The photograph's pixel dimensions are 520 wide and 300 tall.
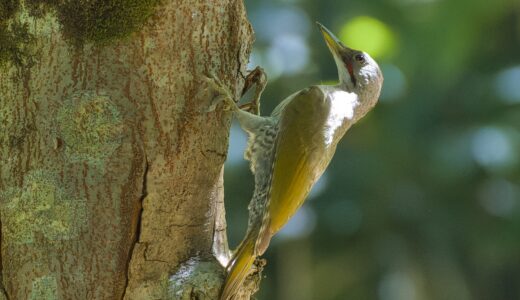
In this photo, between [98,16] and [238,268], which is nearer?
[98,16]

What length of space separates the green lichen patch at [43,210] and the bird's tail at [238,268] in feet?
1.51

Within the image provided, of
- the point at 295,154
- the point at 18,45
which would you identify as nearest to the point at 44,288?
the point at 18,45

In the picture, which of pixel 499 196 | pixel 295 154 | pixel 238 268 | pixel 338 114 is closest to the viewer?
pixel 238 268

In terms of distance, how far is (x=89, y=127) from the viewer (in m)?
2.31

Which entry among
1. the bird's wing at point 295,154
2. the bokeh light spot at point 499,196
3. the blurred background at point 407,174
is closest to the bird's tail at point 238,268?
the bird's wing at point 295,154

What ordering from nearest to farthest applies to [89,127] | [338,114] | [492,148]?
[89,127], [338,114], [492,148]

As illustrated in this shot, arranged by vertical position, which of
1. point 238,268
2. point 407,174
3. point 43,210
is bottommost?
point 407,174

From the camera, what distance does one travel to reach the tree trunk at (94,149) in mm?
2330

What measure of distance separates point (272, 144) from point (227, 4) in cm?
88

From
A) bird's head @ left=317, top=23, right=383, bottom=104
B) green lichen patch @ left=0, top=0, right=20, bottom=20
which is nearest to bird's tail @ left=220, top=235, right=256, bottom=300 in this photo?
green lichen patch @ left=0, top=0, right=20, bottom=20

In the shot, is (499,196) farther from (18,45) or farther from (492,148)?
(18,45)

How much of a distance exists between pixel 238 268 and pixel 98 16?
2.84ft

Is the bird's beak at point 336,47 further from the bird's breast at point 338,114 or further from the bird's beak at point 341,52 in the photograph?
the bird's breast at point 338,114

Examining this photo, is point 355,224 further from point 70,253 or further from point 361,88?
point 70,253
